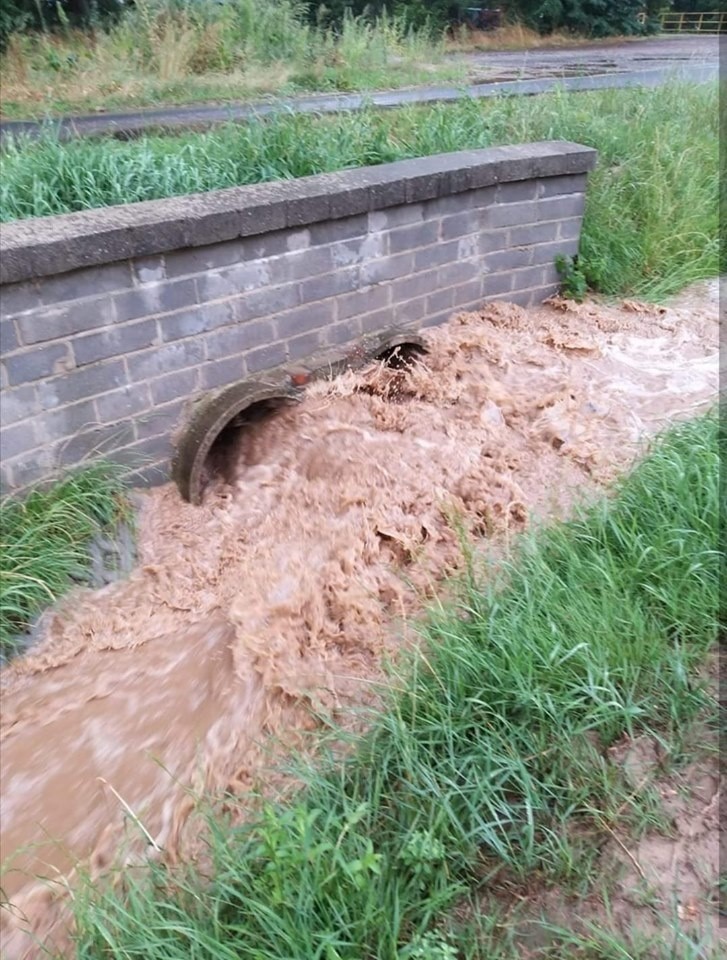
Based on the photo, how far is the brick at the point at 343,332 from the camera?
15.4ft

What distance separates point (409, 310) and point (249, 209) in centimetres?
134

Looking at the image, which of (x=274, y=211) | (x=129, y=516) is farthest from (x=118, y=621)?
(x=274, y=211)

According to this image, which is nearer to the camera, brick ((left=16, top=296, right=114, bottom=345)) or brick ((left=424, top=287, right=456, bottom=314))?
brick ((left=16, top=296, right=114, bottom=345))

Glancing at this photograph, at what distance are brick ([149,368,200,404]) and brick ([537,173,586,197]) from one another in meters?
2.62

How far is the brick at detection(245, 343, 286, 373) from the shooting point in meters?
4.41

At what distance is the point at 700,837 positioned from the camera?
226cm

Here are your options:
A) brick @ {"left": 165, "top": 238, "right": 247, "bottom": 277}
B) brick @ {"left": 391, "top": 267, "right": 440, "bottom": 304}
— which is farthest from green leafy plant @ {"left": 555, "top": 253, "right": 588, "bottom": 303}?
brick @ {"left": 165, "top": 238, "right": 247, "bottom": 277}

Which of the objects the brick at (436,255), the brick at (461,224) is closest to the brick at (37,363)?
the brick at (436,255)

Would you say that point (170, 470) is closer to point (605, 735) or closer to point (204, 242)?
point (204, 242)

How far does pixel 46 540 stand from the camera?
3555 mm

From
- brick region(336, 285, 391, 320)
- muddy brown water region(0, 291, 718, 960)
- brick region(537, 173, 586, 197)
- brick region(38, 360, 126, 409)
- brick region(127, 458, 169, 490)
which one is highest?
brick region(537, 173, 586, 197)

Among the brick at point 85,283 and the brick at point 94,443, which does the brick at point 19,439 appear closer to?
the brick at point 94,443

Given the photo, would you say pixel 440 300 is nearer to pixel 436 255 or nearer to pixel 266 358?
pixel 436 255

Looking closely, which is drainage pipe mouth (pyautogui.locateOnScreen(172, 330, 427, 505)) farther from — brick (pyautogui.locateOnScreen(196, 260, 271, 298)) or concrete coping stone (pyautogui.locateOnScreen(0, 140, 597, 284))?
concrete coping stone (pyautogui.locateOnScreen(0, 140, 597, 284))
